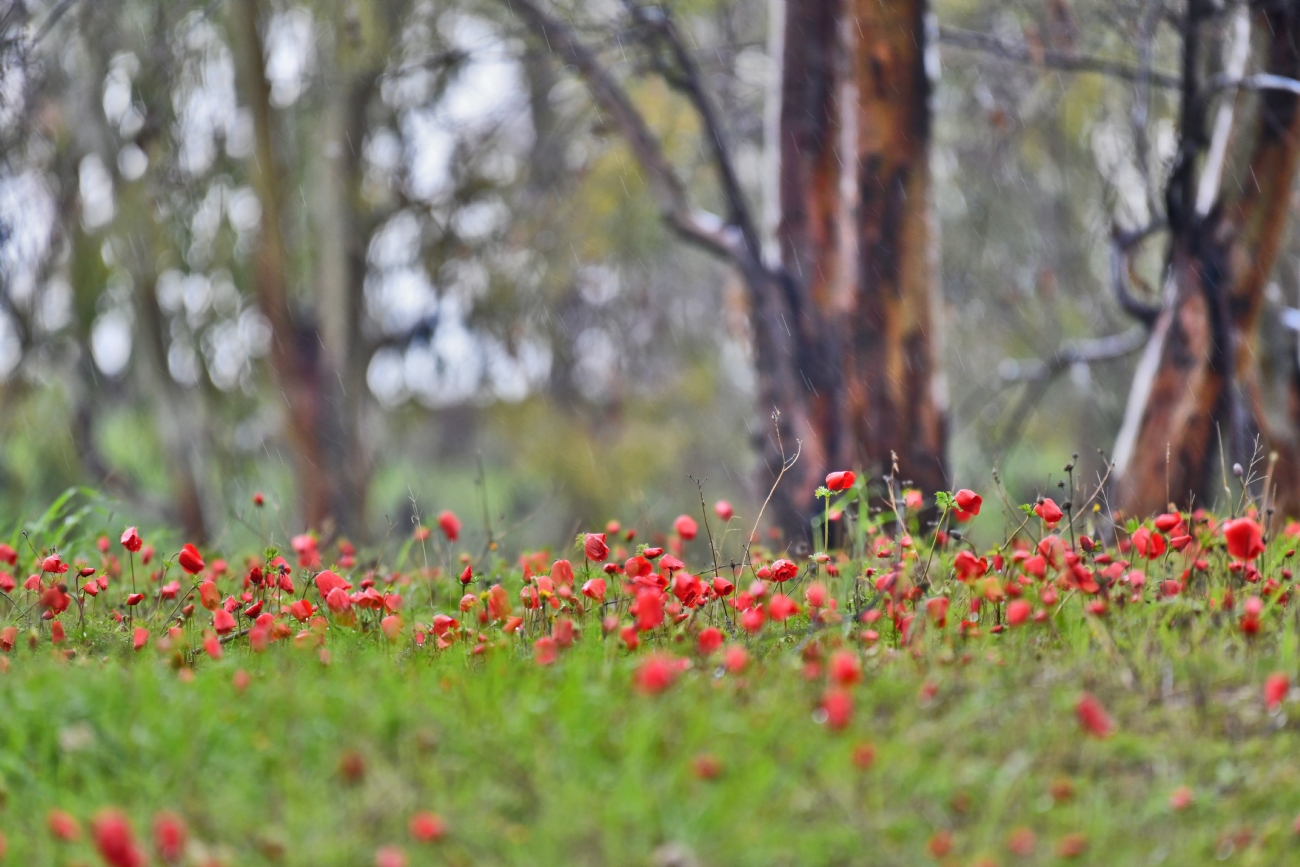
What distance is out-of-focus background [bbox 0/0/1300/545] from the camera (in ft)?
25.3

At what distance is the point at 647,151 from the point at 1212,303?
116 inches

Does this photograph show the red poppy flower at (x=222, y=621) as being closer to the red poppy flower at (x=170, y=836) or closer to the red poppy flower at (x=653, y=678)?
the red poppy flower at (x=170, y=836)

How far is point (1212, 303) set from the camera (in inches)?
223

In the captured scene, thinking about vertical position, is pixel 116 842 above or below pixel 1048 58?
below

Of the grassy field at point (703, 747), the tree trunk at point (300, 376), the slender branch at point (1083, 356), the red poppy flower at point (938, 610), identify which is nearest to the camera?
the grassy field at point (703, 747)

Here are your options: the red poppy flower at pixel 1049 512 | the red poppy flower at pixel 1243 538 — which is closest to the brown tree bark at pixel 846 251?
the red poppy flower at pixel 1049 512

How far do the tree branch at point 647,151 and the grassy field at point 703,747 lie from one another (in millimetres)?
3567

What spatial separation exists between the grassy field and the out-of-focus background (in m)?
3.50

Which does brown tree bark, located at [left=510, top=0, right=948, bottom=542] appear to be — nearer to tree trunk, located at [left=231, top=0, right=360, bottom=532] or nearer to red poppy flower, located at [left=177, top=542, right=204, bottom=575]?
tree trunk, located at [left=231, top=0, right=360, bottom=532]

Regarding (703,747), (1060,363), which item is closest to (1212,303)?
(1060,363)

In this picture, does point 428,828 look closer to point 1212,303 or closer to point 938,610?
point 938,610

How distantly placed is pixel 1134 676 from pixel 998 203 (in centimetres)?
945

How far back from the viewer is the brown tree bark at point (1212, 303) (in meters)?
5.62

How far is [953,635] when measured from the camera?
9.79 ft
